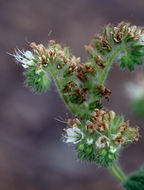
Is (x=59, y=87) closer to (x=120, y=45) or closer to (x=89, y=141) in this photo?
(x=89, y=141)

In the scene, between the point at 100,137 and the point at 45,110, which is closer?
the point at 100,137

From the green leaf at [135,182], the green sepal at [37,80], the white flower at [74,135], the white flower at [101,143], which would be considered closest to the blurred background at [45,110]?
the green leaf at [135,182]

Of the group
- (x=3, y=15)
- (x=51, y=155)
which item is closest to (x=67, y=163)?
(x=51, y=155)

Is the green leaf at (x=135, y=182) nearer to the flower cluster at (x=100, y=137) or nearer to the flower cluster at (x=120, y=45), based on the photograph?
the flower cluster at (x=100, y=137)

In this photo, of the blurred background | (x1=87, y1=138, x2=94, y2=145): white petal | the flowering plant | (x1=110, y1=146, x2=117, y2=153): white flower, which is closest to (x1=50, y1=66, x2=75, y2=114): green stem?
the flowering plant

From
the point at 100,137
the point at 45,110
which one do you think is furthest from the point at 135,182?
the point at 45,110

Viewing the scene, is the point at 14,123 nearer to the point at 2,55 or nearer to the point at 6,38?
the point at 2,55

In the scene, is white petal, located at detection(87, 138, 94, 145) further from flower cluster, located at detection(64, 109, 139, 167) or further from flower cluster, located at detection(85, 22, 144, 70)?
flower cluster, located at detection(85, 22, 144, 70)
